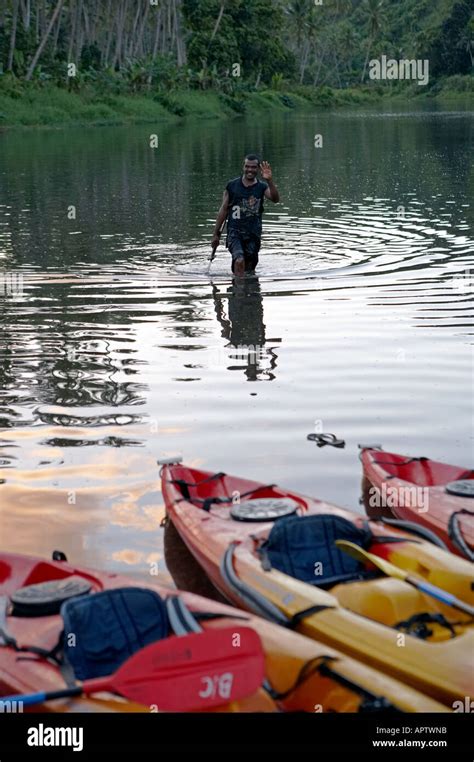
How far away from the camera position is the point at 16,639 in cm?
599

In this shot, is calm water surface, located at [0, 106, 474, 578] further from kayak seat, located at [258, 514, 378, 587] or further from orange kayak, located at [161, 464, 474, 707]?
kayak seat, located at [258, 514, 378, 587]

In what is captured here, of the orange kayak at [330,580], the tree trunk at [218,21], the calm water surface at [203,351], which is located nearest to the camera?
the orange kayak at [330,580]

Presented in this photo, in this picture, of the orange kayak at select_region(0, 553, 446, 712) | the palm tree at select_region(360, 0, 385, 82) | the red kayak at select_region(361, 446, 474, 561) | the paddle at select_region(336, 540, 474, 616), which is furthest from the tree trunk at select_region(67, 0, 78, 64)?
the palm tree at select_region(360, 0, 385, 82)

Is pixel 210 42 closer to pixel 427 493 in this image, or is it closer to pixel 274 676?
pixel 427 493

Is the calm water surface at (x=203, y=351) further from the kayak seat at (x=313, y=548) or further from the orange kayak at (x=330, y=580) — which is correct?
the kayak seat at (x=313, y=548)

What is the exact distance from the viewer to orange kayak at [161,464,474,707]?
5773mm

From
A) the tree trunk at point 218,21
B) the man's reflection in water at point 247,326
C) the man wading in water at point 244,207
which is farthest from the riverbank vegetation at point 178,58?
the man's reflection in water at point 247,326

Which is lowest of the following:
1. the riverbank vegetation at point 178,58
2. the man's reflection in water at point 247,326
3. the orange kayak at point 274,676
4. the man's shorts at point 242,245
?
the orange kayak at point 274,676

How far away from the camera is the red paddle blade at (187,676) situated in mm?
5328

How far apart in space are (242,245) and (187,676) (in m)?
11.1

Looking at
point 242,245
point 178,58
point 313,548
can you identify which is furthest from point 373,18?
point 313,548

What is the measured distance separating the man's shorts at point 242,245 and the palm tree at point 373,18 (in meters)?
114

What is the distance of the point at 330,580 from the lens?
6672 mm
